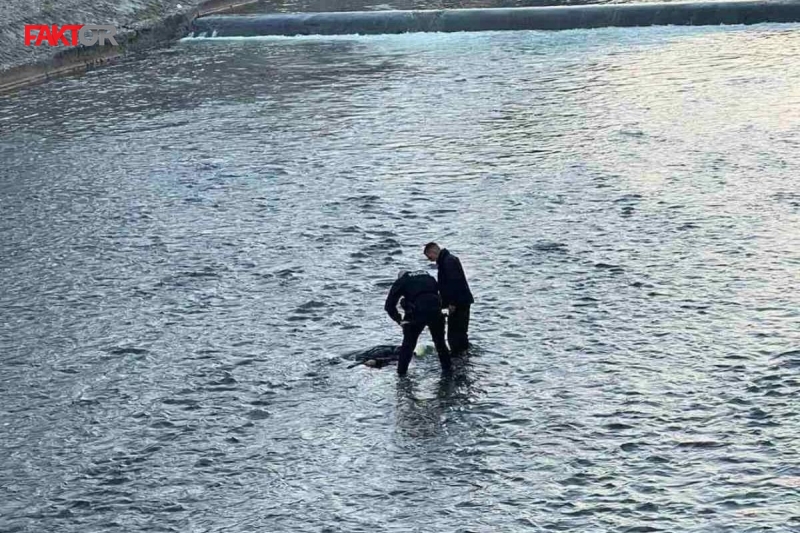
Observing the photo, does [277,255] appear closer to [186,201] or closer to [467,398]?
[186,201]

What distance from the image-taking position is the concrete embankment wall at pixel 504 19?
39250 mm

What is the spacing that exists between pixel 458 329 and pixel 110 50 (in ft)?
94.3

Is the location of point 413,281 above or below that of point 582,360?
above

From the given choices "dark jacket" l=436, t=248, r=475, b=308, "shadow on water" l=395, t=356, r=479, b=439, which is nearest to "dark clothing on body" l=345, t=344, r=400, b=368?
"shadow on water" l=395, t=356, r=479, b=439

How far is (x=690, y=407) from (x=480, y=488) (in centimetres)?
320

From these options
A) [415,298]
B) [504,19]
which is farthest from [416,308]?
[504,19]

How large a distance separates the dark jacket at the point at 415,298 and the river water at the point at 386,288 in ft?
3.25

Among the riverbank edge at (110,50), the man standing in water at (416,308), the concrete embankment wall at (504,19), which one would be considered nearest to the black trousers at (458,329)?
the man standing in water at (416,308)

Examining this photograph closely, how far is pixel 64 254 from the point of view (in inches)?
964

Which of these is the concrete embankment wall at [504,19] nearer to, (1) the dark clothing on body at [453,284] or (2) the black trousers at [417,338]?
(1) the dark clothing on body at [453,284]

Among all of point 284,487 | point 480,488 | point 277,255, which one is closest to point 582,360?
point 480,488

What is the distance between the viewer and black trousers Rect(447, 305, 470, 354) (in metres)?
18.0

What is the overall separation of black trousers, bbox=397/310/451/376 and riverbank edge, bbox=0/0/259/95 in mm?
25384

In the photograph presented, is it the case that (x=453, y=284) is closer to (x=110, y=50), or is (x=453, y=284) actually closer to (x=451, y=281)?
(x=451, y=281)
